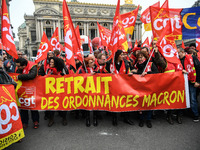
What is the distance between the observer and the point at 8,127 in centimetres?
268

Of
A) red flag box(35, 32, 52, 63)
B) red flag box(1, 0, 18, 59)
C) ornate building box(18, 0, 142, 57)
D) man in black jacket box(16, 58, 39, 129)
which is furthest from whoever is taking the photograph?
ornate building box(18, 0, 142, 57)

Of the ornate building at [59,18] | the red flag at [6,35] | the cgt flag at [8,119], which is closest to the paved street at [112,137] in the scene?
the cgt flag at [8,119]

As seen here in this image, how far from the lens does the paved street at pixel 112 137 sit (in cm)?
299

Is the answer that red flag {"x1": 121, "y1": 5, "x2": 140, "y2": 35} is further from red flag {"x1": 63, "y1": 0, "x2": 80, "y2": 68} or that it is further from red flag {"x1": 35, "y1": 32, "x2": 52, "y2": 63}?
red flag {"x1": 35, "y1": 32, "x2": 52, "y2": 63}

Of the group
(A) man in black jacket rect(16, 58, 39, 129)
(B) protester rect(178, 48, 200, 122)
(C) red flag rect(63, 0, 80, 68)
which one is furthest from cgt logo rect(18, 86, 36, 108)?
(B) protester rect(178, 48, 200, 122)

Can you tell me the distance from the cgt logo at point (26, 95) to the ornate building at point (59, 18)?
4212 cm

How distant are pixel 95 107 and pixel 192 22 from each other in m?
4.06

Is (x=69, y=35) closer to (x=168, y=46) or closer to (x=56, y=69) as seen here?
(x=56, y=69)

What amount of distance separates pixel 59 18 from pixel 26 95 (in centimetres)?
4658

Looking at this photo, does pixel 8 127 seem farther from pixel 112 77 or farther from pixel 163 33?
pixel 163 33

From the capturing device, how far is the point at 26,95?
3.91m

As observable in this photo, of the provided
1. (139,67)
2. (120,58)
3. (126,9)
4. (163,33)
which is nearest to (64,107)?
(120,58)

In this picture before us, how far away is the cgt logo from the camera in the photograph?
153 inches

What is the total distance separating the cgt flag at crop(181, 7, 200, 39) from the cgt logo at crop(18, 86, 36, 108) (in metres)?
4.98
